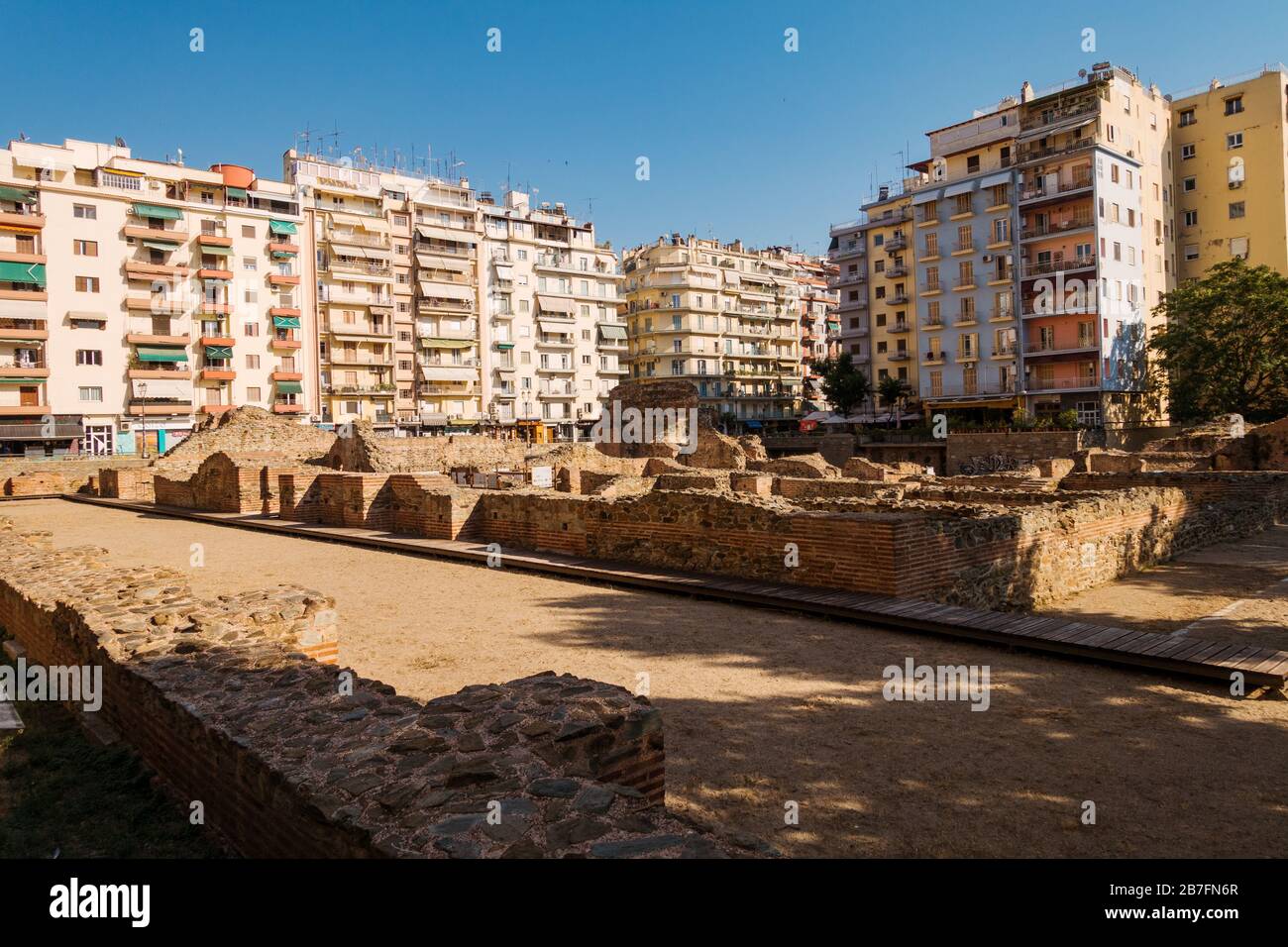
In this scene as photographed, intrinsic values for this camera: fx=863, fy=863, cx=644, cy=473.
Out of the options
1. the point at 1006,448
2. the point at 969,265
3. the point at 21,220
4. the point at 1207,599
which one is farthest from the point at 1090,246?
the point at 21,220

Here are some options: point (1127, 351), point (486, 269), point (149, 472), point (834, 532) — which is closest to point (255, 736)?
point (834, 532)

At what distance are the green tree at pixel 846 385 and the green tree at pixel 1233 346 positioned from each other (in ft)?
63.1

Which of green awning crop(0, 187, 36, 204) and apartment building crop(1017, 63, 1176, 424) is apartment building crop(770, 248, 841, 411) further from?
green awning crop(0, 187, 36, 204)

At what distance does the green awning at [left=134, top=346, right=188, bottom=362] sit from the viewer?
1954 inches

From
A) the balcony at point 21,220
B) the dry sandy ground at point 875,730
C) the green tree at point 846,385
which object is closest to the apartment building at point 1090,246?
the green tree at point 846,385

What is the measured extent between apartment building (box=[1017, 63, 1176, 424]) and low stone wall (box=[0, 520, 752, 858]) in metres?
44.5

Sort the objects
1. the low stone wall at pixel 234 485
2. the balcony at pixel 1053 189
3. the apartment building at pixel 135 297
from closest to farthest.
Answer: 1. the low stone wall at pixel 234 485
2. the balcony at pixel 1053 189
3. the apartment building at pixel 135 297

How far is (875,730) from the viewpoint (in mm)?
5086

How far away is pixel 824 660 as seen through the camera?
6621 millimetres

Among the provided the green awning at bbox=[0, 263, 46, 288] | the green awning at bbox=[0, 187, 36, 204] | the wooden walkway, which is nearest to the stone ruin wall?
the wooden walkway

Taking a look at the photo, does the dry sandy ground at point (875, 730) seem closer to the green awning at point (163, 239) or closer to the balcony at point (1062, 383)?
the balcony at point (1062, 383)

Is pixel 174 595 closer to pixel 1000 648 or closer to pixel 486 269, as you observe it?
pixel 1000 648

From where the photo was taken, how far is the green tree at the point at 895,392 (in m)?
52.4
